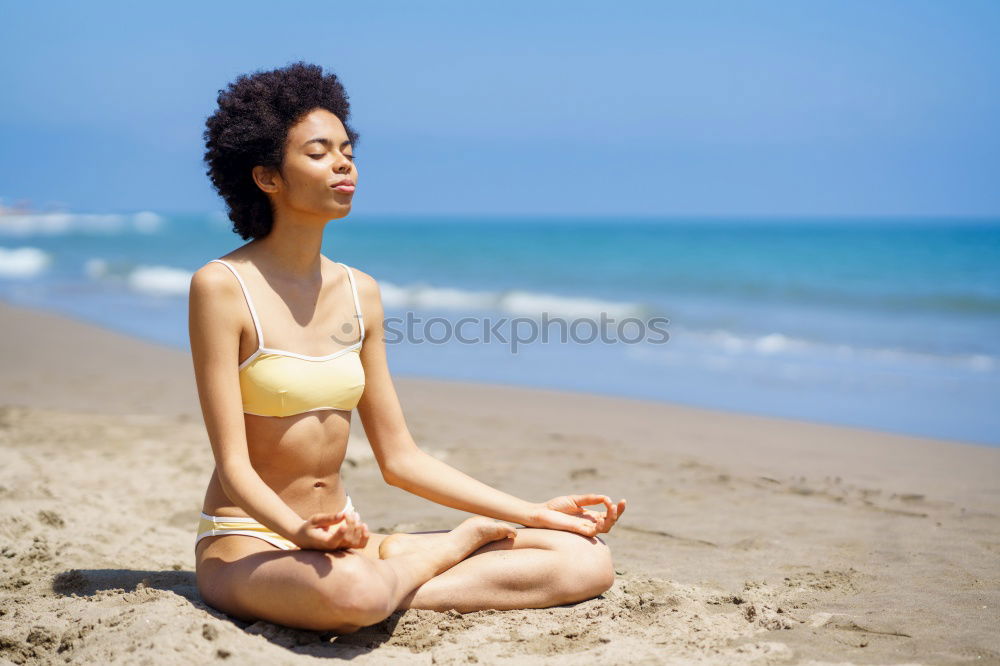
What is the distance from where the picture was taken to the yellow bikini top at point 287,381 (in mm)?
3293

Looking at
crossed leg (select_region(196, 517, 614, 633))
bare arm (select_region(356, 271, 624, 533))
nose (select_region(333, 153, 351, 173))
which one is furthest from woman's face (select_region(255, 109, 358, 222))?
crossed leg (select_region(196, 517, 614, 633))

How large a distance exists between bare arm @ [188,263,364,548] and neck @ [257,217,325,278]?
262 mm

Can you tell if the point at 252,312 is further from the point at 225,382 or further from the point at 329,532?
the point at 329,532

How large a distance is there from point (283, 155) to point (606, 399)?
5.92 meters

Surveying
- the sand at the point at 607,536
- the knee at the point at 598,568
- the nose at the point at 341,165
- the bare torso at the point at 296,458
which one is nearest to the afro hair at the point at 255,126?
the nose at the point at 341,165

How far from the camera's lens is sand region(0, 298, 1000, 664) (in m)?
3.25

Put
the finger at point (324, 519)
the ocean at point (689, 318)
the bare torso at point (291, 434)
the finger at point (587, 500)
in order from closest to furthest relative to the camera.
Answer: the finger at point (324, 519) < the bare torso at point (291, 434) < the finger at point (587, 500) < the ocean at point (689, 318)

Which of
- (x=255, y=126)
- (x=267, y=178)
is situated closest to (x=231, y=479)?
(x=267, y=178)

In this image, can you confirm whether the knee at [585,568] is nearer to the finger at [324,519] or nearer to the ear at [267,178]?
the finger at [324,519]

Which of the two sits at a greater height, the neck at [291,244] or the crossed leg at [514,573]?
the neck at [291,244]

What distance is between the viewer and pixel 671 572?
4.25 meters

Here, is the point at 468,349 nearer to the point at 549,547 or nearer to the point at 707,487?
the point at 707,487

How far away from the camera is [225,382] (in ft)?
10.5

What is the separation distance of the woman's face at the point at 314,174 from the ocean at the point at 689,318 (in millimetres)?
5837
